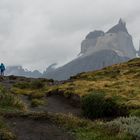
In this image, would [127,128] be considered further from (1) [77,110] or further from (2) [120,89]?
(2) [120,89]

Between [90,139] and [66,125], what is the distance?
268 centimetres

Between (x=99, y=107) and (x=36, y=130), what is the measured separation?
74.9 ft

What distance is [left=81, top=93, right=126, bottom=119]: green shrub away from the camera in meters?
43.5

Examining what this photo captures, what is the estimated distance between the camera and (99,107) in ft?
144

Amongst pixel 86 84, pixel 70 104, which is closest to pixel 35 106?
pixel 70 104

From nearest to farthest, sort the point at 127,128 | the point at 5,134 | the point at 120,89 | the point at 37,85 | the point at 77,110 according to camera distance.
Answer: the point at 5,134 < the point at 127,128 < the point at 77,110 < the point at 120,89 < the point at 37,85

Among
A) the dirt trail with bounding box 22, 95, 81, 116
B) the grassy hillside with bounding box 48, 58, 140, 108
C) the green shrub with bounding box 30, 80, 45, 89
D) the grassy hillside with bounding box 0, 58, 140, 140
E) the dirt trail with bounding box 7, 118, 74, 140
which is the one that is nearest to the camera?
the dirt trail with bounding box 7, 118, 74, 140

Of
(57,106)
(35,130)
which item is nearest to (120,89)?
(57,106)

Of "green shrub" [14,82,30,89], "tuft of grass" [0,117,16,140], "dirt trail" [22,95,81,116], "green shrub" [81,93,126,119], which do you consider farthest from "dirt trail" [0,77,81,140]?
"green shrub" [14,82,30,89]

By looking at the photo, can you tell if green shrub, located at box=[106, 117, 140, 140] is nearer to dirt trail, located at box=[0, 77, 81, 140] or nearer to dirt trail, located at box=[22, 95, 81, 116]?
dirt trail, located at box=[0, 77, 81, 140]

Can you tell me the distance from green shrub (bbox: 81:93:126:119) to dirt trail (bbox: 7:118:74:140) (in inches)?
796

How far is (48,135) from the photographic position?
20500 mm

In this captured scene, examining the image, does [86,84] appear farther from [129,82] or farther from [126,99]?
[126,99]

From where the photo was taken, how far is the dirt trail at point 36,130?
66.3ft
